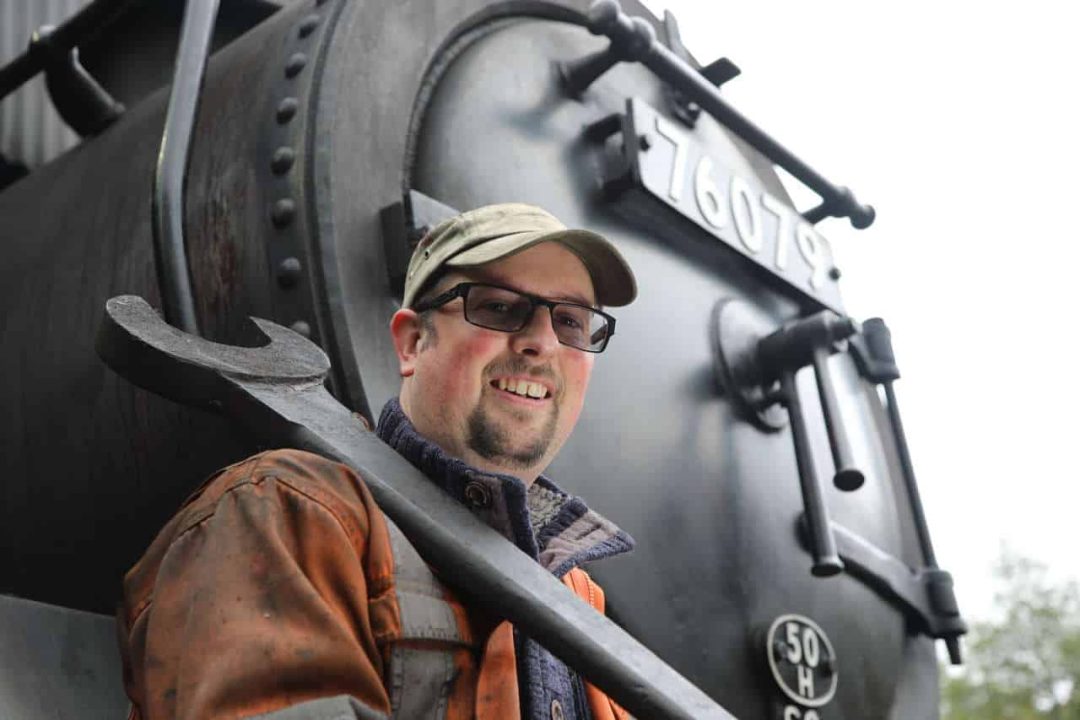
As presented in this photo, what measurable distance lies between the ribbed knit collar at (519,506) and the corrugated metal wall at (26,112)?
4.36 ft

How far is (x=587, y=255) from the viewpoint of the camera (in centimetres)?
117

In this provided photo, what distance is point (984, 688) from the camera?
698 inches

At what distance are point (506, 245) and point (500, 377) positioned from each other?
0.40 feet

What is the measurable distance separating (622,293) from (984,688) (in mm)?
18333

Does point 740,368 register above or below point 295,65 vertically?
below

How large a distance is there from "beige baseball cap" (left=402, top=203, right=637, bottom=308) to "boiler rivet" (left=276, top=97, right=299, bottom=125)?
0.33 meters

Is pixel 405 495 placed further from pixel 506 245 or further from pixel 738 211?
pixel 738 211

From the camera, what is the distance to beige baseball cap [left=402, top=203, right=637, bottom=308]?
1.10m

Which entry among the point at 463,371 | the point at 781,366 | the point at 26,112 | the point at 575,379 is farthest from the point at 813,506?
the point at 26,112

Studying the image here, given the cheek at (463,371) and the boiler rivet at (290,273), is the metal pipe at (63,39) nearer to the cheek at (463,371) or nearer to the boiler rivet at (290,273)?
the boiler rivet at (290,273)

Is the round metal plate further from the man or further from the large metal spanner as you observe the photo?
the large metal spanner

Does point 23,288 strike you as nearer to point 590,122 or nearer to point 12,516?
point 12,516

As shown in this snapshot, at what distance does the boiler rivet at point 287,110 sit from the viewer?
4.71 ft

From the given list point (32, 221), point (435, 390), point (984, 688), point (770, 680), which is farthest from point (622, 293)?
point (984, 688)
